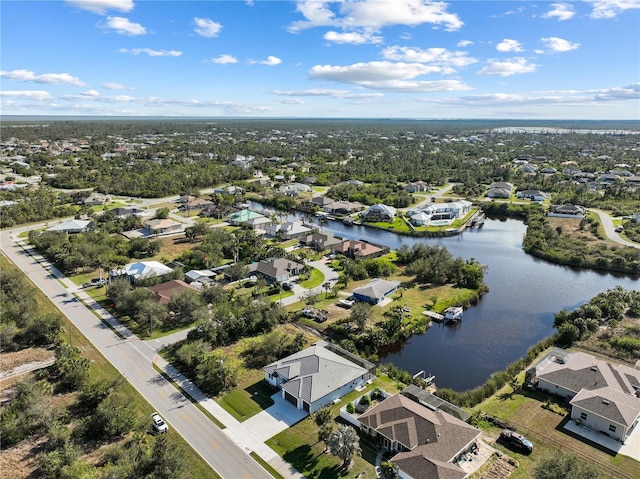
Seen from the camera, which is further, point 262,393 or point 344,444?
point 262,393

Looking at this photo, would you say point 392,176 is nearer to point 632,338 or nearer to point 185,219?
point 185,219

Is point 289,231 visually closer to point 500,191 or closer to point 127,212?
point 127,212

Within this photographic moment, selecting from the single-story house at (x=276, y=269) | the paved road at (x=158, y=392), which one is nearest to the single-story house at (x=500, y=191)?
the single-story house at (x=276, y=269)

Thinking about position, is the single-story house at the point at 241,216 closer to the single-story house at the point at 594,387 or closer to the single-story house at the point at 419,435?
the single-story house at the point at 419,435

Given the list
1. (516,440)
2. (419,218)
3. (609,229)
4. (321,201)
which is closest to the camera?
(516,440)

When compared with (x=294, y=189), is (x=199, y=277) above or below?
below

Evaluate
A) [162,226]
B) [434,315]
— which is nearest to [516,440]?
[434,315]

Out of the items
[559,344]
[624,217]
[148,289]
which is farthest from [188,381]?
[624,217]
